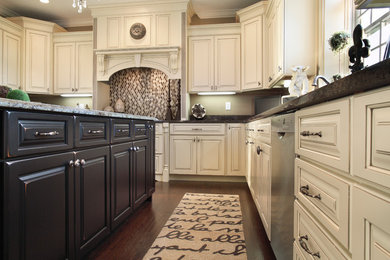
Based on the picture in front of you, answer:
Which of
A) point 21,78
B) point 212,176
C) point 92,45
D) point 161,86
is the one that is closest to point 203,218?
point 212,176

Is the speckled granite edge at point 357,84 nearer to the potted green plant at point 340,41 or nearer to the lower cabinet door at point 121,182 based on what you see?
the lower cabinet door at point 121,182

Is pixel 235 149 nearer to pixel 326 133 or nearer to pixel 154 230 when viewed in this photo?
pixel 154 230

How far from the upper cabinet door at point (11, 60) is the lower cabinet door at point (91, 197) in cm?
375

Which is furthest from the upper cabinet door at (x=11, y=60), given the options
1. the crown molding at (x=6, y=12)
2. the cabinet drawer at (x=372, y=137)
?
the cabinet drawer at (x=372, y=137)

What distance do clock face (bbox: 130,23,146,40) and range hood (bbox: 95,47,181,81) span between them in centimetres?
23

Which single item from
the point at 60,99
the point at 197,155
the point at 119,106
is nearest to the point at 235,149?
the point at 197,155

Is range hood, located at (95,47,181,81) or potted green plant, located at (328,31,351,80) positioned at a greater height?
range hood, located at (95,47,181,81)

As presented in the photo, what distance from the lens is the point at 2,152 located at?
31.9 inches

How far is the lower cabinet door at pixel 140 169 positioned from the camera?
206cm

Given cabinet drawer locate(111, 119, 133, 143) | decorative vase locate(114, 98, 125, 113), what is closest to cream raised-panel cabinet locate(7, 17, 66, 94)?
decorative vase locate(114, 98, 125, 113)

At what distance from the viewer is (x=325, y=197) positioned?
2.23 ft

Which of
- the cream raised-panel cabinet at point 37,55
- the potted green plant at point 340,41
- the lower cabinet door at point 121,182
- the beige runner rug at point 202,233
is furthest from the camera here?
the cream raised-panel cabinet at point 37,55

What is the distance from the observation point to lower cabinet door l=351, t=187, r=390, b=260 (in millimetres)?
405

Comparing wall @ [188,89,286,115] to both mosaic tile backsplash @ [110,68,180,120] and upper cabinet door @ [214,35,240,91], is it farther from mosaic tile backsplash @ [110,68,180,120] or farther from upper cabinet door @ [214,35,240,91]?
mosaic tile backsplash @ [110,68,180,120]
